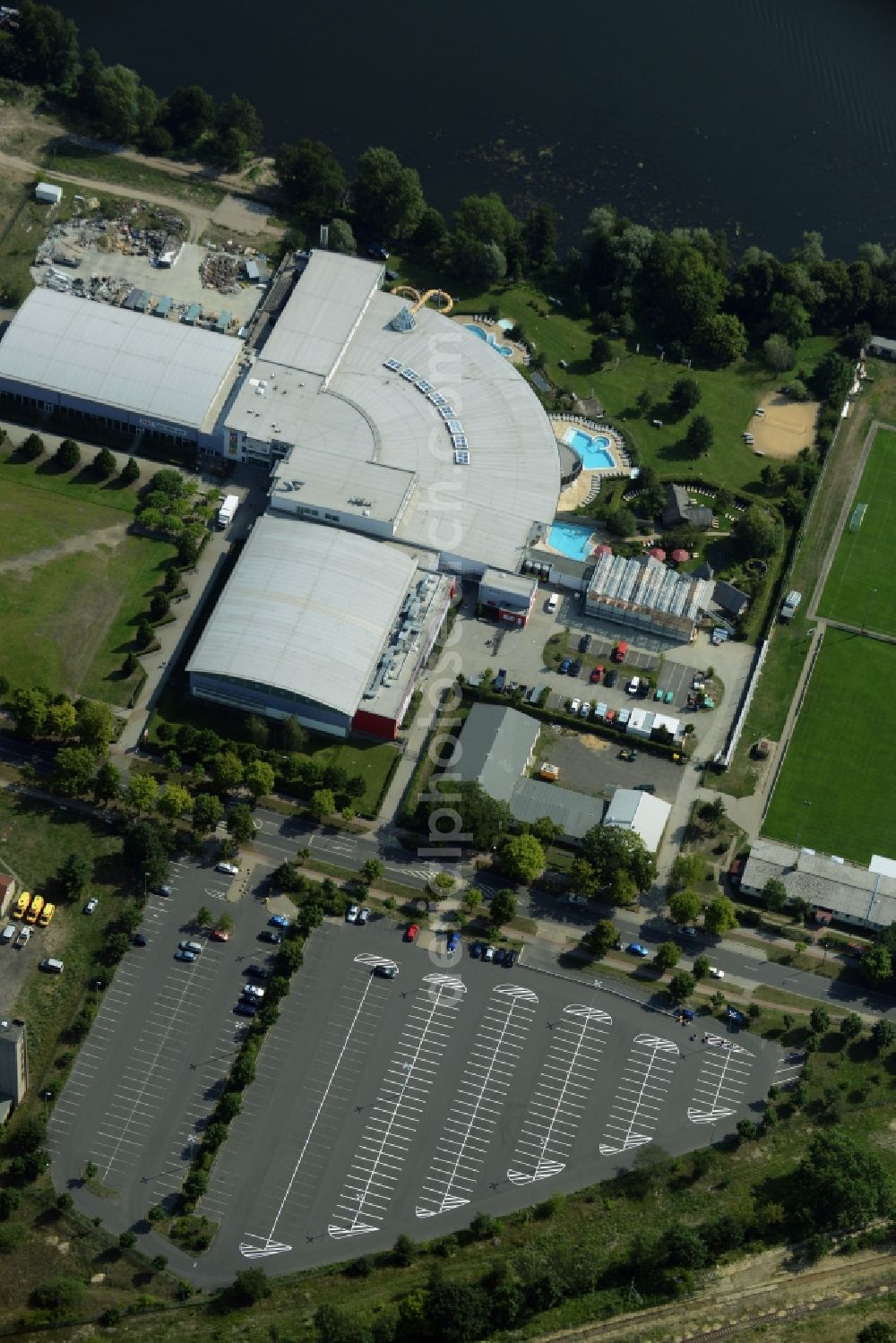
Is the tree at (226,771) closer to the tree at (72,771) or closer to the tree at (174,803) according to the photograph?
the tree at (174,803)

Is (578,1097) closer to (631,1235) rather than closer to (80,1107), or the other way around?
(631,1235)

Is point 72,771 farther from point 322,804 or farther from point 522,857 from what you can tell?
point 522,857

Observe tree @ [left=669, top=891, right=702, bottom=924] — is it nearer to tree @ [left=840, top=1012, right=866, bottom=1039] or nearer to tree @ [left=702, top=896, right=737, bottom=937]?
tree @ [left=702, top=896, right=737, bottom=937]

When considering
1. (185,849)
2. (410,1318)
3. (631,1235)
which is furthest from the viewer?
(185,849)

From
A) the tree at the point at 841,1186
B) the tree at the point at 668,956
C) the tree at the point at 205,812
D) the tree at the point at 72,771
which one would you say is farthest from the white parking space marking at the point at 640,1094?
the tree at the point at 72,771

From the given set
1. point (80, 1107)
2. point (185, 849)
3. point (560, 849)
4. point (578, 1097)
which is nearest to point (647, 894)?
point (560, 849)
